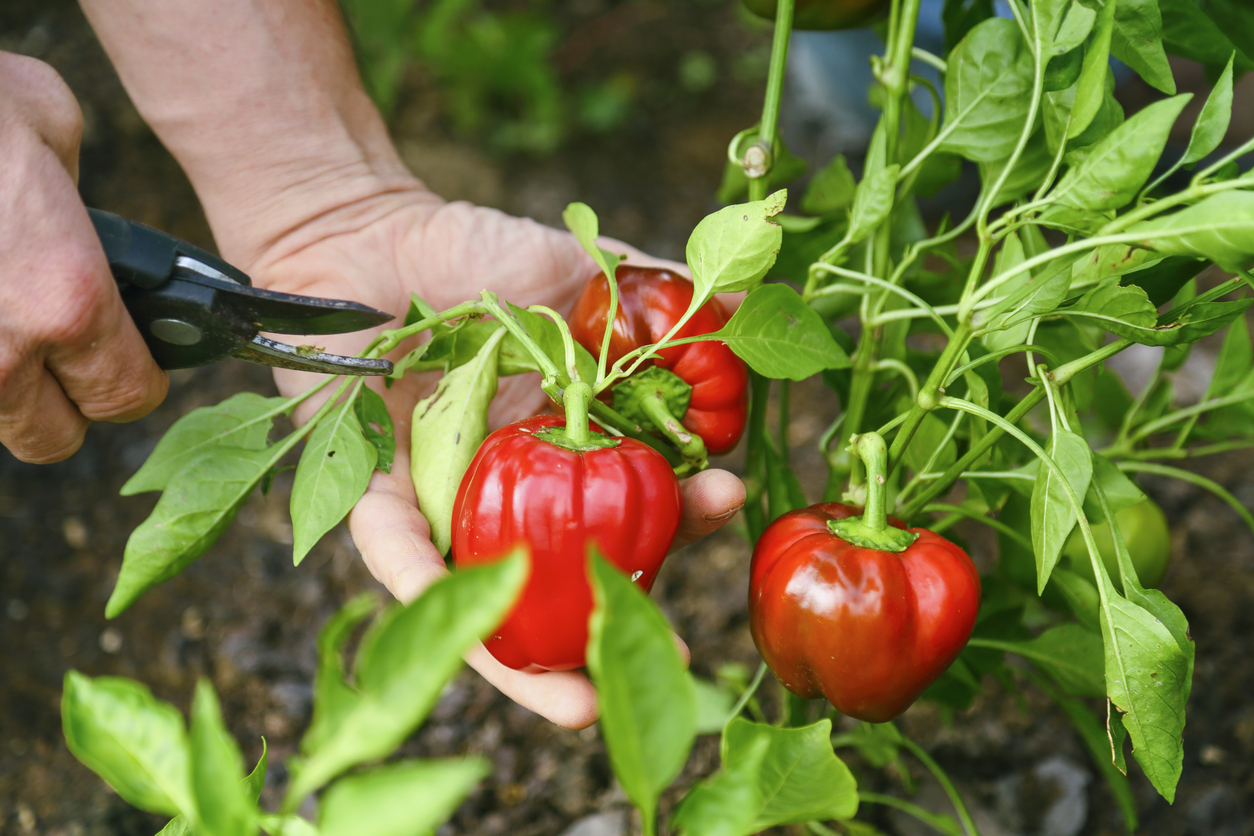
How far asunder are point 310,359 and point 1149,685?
24.3 inches

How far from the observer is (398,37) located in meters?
2.20

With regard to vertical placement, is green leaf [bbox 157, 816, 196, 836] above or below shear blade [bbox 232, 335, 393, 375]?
below

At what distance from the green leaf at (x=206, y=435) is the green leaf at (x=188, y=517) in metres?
0.01

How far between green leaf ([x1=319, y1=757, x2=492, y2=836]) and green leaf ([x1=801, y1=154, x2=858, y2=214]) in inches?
25.3

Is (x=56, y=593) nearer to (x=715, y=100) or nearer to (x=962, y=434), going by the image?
(x=962, y=434)

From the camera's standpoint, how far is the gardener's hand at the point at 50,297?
622 mm

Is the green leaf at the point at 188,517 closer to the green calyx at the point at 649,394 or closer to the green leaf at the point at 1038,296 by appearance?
the green calyx at the point at 649,394

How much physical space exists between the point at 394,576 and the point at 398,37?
76.6 inches

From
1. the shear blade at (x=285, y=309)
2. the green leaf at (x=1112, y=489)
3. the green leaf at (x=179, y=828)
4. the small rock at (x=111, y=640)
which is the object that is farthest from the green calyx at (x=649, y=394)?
the small rock at (x=111, y=640)

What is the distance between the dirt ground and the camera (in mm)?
1031

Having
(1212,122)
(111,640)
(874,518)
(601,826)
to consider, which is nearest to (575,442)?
(874,518)

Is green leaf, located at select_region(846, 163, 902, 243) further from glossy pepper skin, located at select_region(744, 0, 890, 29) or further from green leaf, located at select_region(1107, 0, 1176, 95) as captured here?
glossy pepper skin, located at select_region(744, 0, 890, 29)

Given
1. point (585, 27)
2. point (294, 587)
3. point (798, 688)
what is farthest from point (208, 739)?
point (585, 27)

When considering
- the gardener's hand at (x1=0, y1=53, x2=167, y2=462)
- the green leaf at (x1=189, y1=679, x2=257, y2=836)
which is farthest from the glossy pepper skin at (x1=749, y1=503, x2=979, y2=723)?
the gardener's hand at (x1=0, y1=53, x2=167, y2=462)
